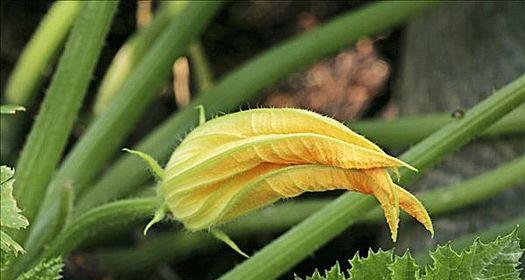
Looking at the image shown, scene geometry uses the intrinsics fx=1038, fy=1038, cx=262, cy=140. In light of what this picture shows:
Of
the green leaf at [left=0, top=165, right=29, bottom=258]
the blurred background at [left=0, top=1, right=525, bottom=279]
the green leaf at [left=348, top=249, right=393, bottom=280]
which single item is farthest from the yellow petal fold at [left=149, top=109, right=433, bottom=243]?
the blurred background at [left=0, top=1, right=525, bottom=279]

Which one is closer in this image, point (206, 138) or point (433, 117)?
point (206, 138)

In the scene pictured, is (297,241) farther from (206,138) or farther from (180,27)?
(180,27)

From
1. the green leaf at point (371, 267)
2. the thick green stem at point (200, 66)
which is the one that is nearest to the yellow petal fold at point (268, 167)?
the green leaf at point (371, 267)

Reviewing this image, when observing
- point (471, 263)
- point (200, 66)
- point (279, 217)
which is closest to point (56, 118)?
point (279, 217)

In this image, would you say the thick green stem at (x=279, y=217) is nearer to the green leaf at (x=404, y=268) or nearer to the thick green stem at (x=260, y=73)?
the thick green stem at (x=260, y=73)

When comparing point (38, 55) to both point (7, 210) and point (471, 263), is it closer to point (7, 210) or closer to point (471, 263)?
point (7, 210)

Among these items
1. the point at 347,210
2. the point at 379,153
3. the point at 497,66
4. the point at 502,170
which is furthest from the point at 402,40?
the point at 379,153
